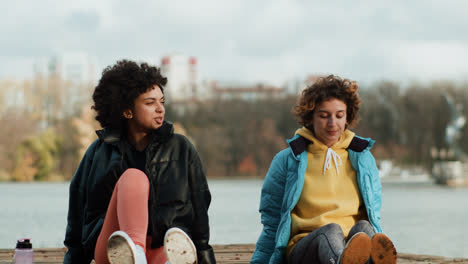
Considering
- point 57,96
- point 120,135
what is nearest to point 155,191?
point 120,135

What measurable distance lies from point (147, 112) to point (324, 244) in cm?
101

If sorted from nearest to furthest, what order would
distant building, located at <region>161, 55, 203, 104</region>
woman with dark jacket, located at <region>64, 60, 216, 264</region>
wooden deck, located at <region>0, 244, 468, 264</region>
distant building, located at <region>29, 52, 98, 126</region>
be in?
woman with dark jacket, located at <region>64, 60, 216, 264</region> < wooden deck, located at <region>0, 244, 468, 264</region> < distant building, located at <region>29, 52, 98, 126</region> < distant building, located at <region>161, 55, 203, 104</region>

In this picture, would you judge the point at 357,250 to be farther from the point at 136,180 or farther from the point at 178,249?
the point at 136,180

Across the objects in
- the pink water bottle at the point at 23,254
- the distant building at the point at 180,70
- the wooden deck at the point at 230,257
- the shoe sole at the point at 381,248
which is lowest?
the wooden deck at the point at 230,257

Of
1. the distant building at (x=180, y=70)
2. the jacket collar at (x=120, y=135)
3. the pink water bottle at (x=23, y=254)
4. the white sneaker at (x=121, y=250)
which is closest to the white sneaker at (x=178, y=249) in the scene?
the white sneaker at (x=121, y=250)

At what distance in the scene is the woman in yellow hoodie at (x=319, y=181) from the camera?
3289 millimetres

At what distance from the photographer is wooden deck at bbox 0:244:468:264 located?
4.59 meters

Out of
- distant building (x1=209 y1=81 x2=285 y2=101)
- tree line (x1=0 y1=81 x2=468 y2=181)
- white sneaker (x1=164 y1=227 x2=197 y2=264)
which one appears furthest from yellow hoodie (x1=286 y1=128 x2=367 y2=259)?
distant building (x1=209 y1=81 x2=285 y2=101)

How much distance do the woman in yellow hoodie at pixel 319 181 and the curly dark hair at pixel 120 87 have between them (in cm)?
72

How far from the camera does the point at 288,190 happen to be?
11.0 ft

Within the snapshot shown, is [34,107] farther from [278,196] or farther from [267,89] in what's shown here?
[278,196]

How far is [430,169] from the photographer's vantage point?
46.2 meters

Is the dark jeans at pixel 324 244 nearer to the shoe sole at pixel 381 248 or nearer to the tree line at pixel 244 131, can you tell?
the shoe sole at pixel 381 248

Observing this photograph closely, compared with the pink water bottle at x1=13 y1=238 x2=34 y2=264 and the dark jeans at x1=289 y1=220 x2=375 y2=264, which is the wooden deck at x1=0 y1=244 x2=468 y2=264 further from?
the dark jeans at x1=289 y1=220 x2=375 y2=264
